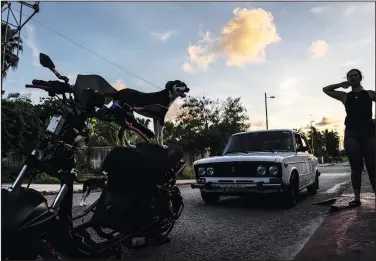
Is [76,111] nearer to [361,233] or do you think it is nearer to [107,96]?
[107,96]

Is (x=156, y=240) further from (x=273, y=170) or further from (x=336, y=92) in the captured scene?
(x=336, y=92)

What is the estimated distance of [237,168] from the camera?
23.8 ft

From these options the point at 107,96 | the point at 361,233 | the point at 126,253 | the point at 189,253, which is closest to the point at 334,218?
the point at 361,233

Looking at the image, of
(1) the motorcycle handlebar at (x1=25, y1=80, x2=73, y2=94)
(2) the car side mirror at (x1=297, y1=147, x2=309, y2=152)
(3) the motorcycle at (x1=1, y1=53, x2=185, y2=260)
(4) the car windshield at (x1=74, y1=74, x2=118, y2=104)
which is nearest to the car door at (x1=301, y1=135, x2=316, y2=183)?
(2) the car side mirror at (x1=297, y1=147, x2=309, y2=152)

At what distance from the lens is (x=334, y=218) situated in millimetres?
5551

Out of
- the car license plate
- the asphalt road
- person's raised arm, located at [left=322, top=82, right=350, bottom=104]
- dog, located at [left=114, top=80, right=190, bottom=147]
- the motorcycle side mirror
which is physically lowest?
the asphalt road

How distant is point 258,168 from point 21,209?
17.4ft

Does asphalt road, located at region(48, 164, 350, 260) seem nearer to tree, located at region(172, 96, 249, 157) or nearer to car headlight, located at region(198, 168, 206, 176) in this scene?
car headlight, located at region(198, 168, 206, 176)

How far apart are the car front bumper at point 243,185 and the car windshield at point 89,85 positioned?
183 inches

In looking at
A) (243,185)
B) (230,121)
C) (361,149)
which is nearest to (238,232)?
(243,185)

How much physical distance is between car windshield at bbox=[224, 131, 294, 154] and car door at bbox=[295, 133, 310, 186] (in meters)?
0.32

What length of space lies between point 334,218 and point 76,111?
14.2ft

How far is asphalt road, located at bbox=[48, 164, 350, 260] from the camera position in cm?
383

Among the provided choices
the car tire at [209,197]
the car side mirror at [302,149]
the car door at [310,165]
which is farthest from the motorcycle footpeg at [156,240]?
the car door at [310,165]
